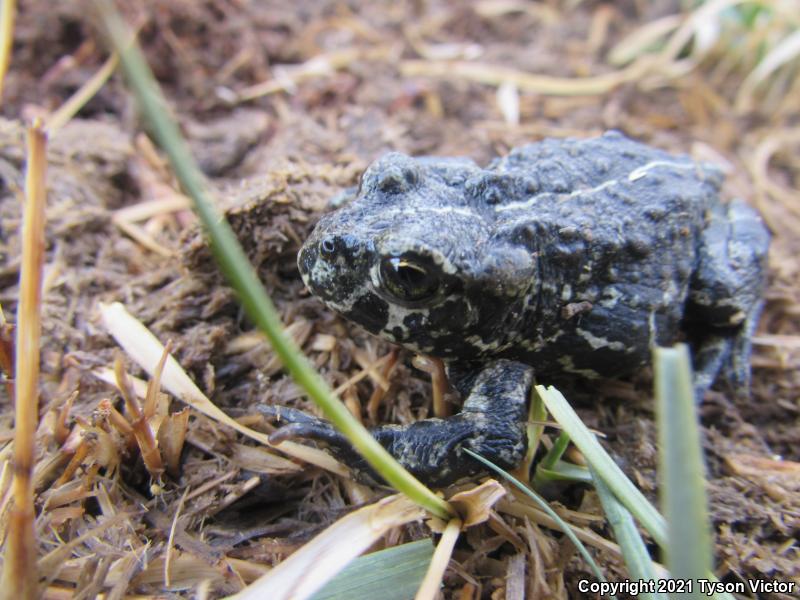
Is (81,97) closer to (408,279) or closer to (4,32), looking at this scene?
(4,32)

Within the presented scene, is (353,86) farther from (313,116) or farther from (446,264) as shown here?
(446,264)

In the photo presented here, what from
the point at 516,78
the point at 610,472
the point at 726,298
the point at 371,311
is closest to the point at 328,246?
the point at 371,311

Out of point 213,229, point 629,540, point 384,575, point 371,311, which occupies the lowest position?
point 384,575

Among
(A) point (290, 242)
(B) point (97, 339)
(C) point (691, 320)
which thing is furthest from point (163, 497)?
(C) point (691, 320)

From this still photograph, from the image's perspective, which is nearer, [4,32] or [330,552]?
[330,552]

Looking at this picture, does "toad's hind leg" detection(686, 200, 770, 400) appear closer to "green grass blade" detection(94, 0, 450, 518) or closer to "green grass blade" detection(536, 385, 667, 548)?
"green grass blade" detection(536, 385, 667, 548)

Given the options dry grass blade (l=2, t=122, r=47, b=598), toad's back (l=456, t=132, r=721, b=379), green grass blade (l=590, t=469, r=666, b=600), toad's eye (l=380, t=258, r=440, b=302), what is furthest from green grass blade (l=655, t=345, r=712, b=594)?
dry grass blade (l=2, t=122, r=47, b=598)

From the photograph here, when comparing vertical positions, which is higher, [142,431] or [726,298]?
[726,298]
